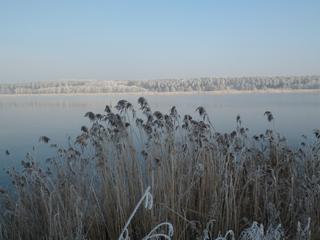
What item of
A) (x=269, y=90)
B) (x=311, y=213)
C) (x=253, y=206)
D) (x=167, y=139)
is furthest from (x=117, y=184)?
(x=269, y=90)

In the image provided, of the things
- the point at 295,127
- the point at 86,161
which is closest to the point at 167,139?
the point at 86,161

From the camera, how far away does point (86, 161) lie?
3793 mm

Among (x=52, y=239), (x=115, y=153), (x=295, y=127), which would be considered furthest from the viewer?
(x=295, y=127)

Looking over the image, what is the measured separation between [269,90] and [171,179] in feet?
172

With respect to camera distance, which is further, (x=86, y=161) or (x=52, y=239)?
(x=86, y=161)

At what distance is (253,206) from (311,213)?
0.52 meters

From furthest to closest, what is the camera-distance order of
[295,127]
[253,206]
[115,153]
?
[295,127], [253,206], [115,153]

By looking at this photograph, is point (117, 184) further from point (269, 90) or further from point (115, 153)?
point (269, 90)

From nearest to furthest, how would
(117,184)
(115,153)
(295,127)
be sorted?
(117,184) → (115,153) → (295,127)

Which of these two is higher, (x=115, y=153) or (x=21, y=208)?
(x=115, y=153)

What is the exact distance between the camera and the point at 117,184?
3115 millimetres

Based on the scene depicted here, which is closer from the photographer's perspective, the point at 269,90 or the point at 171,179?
the point at 171,179

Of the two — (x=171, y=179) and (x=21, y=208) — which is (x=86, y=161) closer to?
(x=21, y=208)

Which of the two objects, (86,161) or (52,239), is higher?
(86,161)
